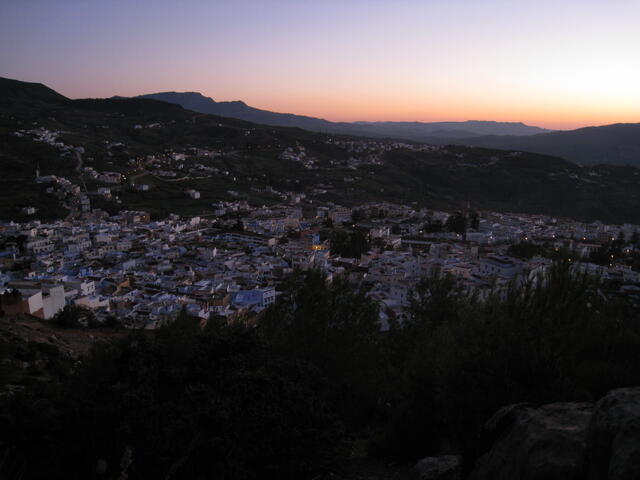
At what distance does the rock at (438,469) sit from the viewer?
4004 mm

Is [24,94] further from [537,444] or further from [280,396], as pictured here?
[537,444]

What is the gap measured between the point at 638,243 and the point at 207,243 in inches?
1432

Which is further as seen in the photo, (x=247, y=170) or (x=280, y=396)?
(x=247, y=170)

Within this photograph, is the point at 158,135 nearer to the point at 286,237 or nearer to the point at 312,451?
the point at 286,237

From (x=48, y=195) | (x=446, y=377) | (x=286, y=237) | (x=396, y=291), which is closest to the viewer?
(x=446, y=377)

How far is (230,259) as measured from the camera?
28812 mm

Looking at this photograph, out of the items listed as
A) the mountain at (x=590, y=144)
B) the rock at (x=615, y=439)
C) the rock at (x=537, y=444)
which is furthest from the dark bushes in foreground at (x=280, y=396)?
the mountain at (x=590, y=144)

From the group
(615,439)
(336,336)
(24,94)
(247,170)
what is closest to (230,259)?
(336,336)

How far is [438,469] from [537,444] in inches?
52.9

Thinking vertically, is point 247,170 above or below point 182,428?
above

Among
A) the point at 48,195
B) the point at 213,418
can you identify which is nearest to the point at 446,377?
the point at 213,418

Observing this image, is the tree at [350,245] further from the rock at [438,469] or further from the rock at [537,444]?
the rock at [537,444]

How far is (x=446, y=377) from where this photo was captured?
5.47 meters

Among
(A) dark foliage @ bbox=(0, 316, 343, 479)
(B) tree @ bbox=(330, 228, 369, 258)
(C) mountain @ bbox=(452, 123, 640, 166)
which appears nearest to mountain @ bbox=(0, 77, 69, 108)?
(B) tree @ bbox=(330, 228, 369, 258)
